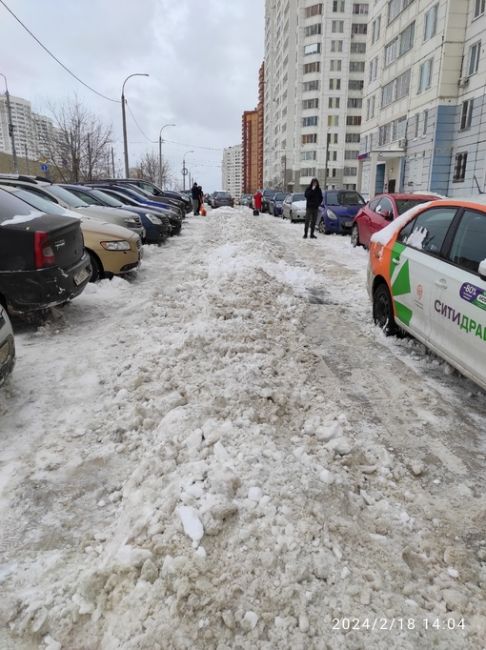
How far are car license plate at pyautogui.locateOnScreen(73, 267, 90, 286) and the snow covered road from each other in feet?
2.67

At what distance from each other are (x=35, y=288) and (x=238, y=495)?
379cm

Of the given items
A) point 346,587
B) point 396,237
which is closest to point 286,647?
point 346,587

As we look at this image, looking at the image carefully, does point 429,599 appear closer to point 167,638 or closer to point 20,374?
point 167,638

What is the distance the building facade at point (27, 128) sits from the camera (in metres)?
35.0

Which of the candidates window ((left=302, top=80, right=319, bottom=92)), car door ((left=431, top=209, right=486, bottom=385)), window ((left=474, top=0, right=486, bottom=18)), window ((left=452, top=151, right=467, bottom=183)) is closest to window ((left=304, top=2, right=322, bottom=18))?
window ((left=302, top=80, right=319, bottom=92))

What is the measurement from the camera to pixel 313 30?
79125 mm

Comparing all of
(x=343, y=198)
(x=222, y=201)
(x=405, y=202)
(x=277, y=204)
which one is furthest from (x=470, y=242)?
(x=222, y=201)

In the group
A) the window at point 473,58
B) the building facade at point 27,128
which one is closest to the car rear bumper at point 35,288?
the window at point 473,58

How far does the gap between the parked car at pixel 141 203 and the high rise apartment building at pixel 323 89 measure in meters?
63.8

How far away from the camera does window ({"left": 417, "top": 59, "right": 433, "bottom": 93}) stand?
2753cm

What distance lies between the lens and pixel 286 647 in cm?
183

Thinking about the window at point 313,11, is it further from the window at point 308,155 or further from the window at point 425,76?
the window at point 425,76

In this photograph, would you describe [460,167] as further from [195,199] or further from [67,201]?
[67,201]
